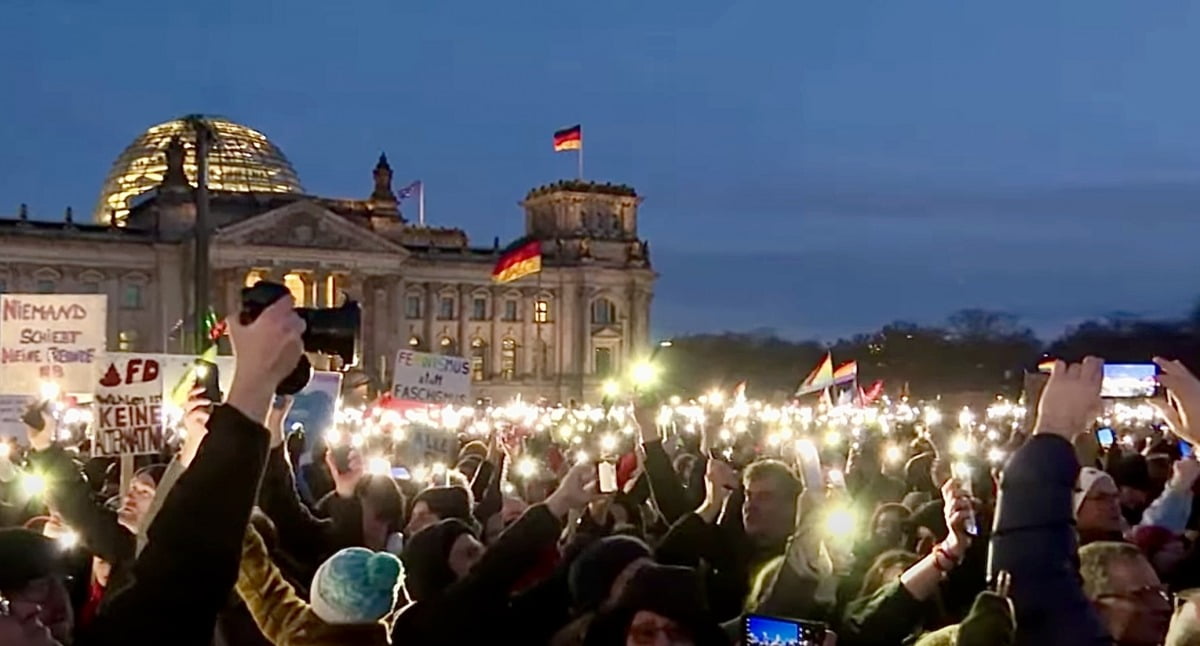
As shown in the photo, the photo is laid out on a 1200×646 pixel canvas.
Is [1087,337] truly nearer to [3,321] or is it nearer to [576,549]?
[3,321]

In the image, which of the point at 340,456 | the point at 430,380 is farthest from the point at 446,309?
the point at 340,456

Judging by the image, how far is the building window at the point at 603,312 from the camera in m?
83.9

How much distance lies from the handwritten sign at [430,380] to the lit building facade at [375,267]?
5089cm

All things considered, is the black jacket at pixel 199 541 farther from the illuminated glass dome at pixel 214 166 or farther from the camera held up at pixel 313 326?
the illuminated glass dome at pixel 214 166

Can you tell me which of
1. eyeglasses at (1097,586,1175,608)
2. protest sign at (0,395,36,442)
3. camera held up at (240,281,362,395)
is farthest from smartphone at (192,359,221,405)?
protest sign at (0,395,36,442)

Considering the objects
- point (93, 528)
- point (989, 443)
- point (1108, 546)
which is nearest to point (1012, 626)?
point (1108, 546)

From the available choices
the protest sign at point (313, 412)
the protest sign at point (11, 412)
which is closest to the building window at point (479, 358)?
the protest sign at point (11, 412)

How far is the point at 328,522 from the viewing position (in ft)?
25.0

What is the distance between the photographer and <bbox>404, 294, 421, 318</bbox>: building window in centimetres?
8080

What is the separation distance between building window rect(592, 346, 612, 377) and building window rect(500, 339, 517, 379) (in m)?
4.49

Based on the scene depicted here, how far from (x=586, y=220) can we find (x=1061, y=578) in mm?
80595

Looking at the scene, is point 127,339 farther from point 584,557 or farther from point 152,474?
point 584,557

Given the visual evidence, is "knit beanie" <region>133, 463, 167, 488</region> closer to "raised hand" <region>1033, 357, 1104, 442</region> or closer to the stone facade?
"raised hand" <region>1033, 357, 1104, 442</region>

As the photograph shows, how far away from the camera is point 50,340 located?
13.7 m
